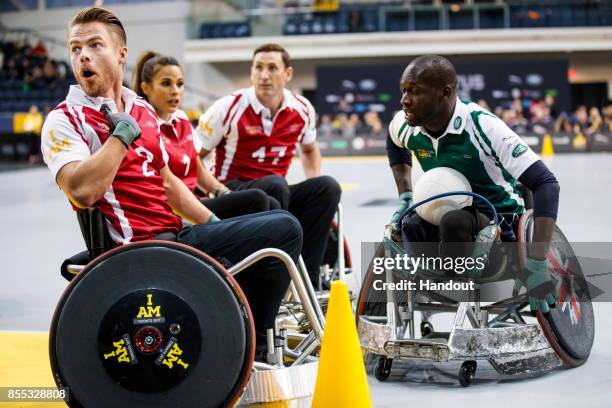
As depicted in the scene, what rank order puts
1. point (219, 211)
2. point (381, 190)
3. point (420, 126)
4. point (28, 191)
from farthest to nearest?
point (28, 191), point (381, 190), point (219, 211), point (420, 126)

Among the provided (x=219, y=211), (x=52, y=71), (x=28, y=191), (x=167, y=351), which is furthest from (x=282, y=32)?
(x=167, y=351)

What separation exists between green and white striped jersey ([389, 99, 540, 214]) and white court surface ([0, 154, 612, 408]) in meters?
0.80

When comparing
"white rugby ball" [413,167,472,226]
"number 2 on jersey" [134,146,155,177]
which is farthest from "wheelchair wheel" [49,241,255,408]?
"white rugby ball" [413,167,472,226]

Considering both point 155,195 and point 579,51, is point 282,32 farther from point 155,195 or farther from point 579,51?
point 155,195

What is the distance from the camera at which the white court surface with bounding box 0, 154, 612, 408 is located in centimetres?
351

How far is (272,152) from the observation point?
586 centimetres

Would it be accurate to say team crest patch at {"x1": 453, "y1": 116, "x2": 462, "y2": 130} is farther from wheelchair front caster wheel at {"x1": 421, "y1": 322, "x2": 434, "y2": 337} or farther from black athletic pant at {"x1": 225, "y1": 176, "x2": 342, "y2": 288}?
black athletic pant at {"x1": 225, "y1": 176, "x2": 342, "y2": 288}

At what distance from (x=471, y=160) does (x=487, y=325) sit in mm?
698

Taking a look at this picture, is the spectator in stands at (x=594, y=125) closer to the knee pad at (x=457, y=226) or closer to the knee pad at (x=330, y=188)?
the knee pad at (x=330, y=188)

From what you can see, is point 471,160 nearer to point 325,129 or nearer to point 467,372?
point 467,372

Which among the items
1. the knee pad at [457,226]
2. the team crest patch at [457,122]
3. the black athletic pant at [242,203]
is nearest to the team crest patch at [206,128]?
the black athletic pant at [242,203]

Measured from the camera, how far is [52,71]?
26094mm

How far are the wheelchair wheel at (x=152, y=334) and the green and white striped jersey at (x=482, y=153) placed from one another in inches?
60.0

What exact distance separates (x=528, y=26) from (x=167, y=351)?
25.4 m
